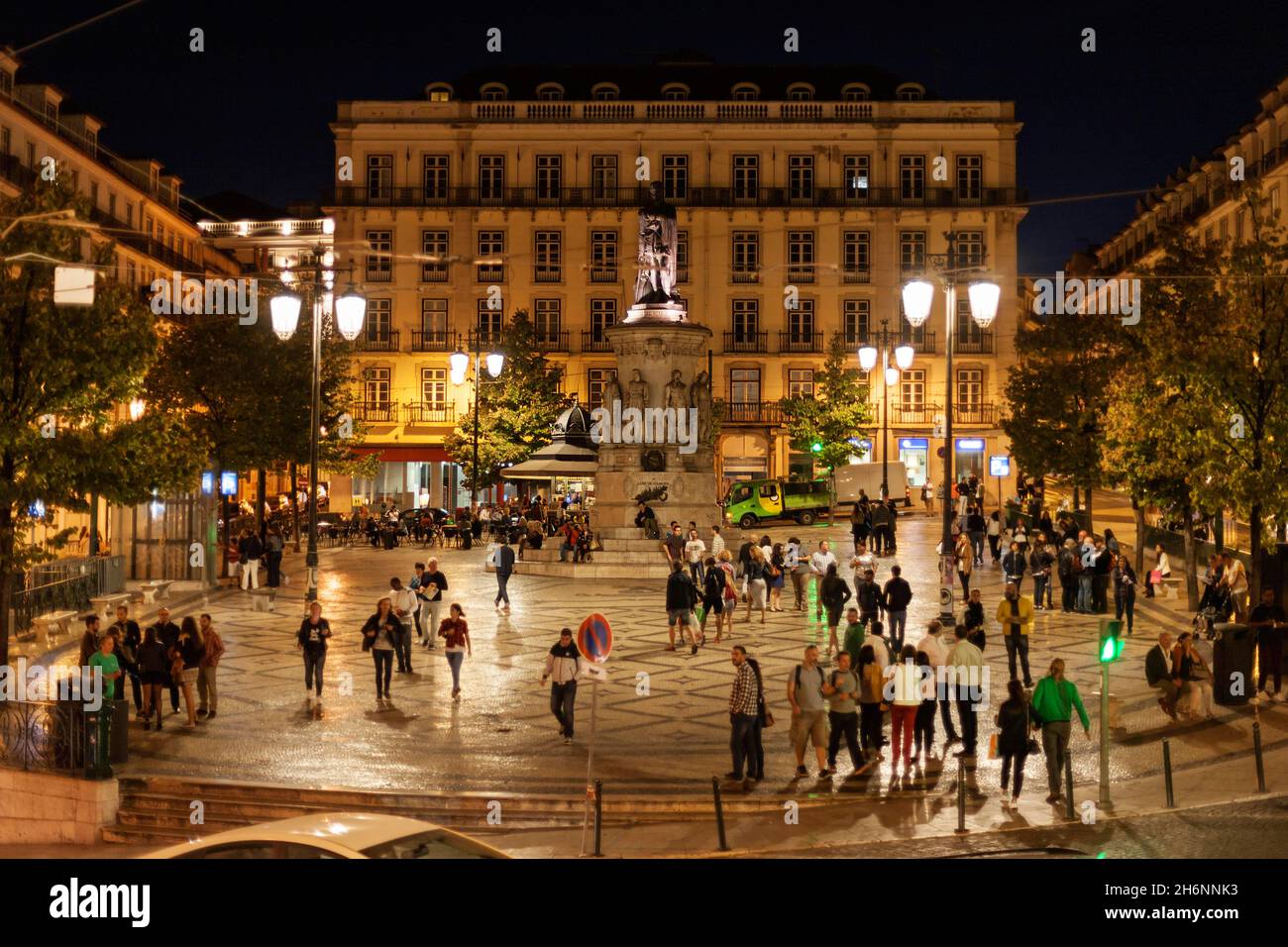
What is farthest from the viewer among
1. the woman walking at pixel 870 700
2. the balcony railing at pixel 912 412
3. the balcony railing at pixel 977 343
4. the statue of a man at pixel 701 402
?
the balcony railing at pixel 977 343

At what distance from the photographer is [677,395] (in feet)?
115

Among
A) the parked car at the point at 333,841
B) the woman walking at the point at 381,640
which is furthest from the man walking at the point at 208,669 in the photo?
the parked car at the point at 333,841

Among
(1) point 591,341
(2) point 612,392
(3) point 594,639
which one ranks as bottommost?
(3) point 594,639

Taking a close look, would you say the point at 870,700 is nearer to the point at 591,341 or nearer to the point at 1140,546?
the point at 1140,546

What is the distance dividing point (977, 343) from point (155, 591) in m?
49.4

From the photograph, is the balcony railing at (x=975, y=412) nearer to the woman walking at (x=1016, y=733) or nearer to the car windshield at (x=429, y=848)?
the woman walking at (x=1016, y=733)

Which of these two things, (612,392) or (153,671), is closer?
(153,671)

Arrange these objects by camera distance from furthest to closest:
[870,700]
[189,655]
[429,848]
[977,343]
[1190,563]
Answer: [977,343], [1190,563], [189,655], [870,700], [429,848]

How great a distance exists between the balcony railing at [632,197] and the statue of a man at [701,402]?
34575mm

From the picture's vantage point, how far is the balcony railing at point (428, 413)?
67.6 m

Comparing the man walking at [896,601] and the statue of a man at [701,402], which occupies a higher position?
the statue of a man at [701,402]

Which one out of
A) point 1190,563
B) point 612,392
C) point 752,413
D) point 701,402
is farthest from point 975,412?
point 1190,563

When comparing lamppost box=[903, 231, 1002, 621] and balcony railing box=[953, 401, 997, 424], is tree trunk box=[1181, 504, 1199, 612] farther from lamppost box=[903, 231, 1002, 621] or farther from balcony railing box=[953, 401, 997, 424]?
balcony railing box=[953, 401, 997, 424]
